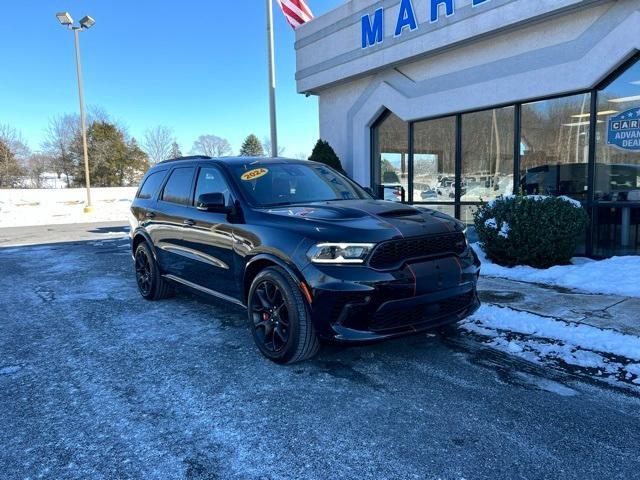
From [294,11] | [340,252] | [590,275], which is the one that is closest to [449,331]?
[340,252]

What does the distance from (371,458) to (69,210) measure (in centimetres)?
2819

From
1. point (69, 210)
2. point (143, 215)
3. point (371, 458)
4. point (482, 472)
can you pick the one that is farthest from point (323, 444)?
point (69, 210)

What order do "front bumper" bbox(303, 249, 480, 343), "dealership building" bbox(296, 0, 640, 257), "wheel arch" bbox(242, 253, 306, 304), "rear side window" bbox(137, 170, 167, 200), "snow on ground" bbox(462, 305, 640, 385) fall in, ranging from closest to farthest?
"front bumper" bbox(303, 249, 480, 343)
"wheel arch" bbox(242, 253, 306, 304)
"snow on ground" bbox(462, 305, 640, 385)
"rear side window" bbox(137, 170, 167, 200)
"dealership building" bbox(296, 0, 640, 257)

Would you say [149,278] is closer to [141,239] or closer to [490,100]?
[141,239]

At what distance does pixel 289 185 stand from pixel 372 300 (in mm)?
1822

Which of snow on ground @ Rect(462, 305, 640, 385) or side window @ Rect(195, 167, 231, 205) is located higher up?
side window @ Rect(195, 167, 231, 205)

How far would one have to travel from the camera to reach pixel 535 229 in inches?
266

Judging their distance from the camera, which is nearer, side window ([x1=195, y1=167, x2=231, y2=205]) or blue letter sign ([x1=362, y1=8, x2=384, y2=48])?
side window ([x1=195, y1=167, x2=231, y2=205])

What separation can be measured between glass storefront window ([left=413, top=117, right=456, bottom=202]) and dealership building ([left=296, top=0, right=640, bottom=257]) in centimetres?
3

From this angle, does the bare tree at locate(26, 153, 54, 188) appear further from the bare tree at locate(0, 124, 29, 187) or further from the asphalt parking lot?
the asphalt parking lot

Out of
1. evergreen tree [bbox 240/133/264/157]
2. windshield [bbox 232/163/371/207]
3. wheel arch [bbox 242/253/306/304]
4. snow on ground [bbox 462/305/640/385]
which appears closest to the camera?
wheel arch [bbox 242/253/306/304]

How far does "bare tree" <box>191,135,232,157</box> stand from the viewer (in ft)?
181

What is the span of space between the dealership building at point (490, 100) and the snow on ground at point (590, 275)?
4.78 ft

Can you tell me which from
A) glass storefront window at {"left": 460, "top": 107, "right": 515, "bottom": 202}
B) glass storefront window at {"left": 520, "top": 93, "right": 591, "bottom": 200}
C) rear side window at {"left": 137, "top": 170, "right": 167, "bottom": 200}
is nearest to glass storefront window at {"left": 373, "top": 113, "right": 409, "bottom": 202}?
glass storefront window at {"left": 460, "top": 107, "right": 515, "bottom": 202}
